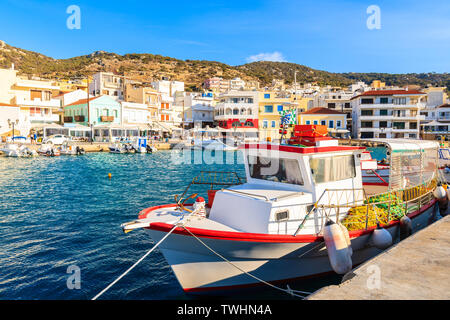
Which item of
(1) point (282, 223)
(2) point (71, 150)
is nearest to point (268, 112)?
(2) point (71, 150)

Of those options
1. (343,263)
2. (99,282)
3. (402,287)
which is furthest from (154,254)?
(402,287)

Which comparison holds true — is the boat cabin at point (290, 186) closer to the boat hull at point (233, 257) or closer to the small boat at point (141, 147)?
the boat hull at point (233, 257)

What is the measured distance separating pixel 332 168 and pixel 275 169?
57.9 inches

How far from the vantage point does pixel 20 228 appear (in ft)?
41.7

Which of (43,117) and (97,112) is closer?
(43,117)

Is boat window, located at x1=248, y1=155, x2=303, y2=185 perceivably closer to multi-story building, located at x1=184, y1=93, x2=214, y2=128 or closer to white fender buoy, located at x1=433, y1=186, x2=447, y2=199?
white fender buoy, located at x1=433, y1=186, x2=447, y2=199

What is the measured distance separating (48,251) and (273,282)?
7252mm

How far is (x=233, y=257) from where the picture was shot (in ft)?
23.9

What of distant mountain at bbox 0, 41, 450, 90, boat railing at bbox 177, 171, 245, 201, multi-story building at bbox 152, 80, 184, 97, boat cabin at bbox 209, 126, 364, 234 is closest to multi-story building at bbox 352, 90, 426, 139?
multi-story building at bbox 152, 80, 184, 97

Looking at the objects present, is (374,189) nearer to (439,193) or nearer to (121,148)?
(439,193)

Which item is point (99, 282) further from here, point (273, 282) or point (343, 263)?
point (343, 263)

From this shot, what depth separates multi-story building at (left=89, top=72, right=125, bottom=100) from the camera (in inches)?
2689

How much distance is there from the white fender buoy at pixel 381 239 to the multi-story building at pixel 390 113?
56009 mm

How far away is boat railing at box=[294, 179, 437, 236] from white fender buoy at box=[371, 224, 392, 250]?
0.29 meters
